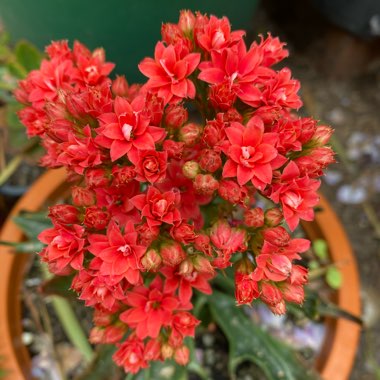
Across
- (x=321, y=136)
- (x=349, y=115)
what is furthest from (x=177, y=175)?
(x=349, y=115)

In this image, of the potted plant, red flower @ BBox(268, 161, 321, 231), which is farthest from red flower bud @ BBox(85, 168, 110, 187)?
red flower @ BBox(268, 161, 321, 231)

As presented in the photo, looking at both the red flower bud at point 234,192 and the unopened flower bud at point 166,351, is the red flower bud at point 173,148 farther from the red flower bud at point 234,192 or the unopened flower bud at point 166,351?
the unopened flower bud at point 166,351

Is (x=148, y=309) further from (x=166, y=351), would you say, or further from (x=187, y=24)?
(x=187, y=24)

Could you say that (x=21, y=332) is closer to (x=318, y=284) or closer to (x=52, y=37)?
(x=318, y=284)

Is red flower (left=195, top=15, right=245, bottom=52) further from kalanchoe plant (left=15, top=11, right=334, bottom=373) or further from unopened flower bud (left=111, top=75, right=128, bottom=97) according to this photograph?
unopened flower bud (left=111, top=75, right=128, bottom=97)

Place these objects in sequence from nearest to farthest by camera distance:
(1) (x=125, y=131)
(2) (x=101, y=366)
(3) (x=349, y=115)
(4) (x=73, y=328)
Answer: (1) (x=125, y=131) → (2) (x=101, y=366) → (4) (x=73, y=328) → (3) (x=349, y=115)
